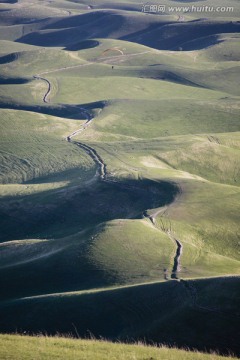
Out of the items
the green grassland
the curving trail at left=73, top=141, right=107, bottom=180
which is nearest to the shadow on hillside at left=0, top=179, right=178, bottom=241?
the green grassland

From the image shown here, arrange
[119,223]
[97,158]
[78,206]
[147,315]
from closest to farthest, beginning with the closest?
[147,315], [119,223], [78,206], [97,158]

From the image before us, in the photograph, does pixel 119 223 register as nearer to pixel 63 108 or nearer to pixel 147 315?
pixel 147 315

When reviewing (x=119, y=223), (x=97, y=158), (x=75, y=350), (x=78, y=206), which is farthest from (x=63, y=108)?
(x=75, y=350)

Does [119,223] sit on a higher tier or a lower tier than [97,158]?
higher

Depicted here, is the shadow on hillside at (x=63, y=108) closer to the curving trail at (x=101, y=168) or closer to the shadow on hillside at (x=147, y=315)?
the curving trail at (x=101, y=168)

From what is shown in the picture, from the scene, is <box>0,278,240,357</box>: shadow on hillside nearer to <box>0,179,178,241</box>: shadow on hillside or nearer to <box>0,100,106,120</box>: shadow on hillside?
<box>0,179,178,241</box>: shadow on hillside

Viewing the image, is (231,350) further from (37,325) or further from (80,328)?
(37,325)

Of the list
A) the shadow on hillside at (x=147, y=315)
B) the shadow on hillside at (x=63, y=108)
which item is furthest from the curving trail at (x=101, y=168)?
the shadow on hillside at (x=147, y=315)

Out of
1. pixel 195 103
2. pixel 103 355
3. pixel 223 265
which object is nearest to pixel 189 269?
pixel 223 265

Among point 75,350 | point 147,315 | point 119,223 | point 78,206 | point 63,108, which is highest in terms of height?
point 75,350

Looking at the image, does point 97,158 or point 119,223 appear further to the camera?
point 97,158
